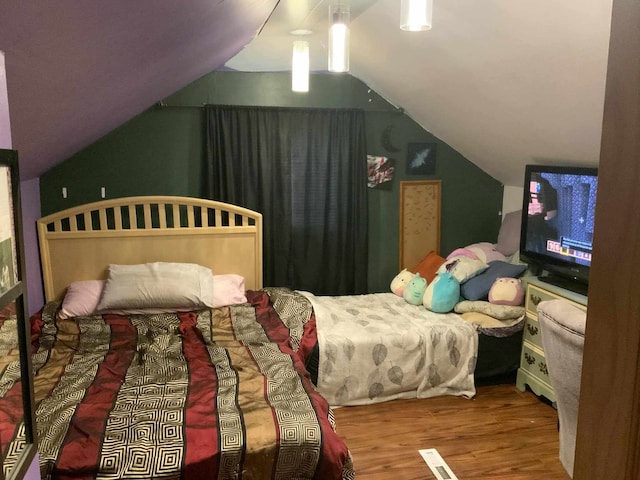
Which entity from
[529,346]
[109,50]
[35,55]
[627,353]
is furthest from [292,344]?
[627,353]

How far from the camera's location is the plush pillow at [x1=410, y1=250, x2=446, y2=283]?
424 centimetres

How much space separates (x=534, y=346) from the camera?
3369 millimetres

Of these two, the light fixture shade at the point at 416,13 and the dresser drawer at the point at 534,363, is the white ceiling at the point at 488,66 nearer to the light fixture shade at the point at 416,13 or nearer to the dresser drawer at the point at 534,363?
the light fixture shade at the point at 416,13

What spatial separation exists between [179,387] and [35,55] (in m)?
1.67

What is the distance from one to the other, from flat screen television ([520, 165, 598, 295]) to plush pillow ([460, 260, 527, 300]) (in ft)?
0.44

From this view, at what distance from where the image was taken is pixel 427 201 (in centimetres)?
452

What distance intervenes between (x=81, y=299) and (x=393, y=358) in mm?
2016

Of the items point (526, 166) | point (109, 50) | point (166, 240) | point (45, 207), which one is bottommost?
point (166, 240)

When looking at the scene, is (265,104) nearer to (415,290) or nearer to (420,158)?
(420,158)

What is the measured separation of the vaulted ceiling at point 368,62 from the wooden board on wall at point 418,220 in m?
0.43

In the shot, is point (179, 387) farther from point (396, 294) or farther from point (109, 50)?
point (396, 294)

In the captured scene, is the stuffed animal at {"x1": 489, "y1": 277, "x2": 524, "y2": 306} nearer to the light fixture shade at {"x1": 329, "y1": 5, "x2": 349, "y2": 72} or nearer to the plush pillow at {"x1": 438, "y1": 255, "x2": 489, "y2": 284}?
the plush pillow at {"x1": 438, "y1": 255, "x2": 489, "y2": 284}

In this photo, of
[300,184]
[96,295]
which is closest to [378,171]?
[300,184]

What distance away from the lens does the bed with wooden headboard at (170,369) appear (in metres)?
2.00
